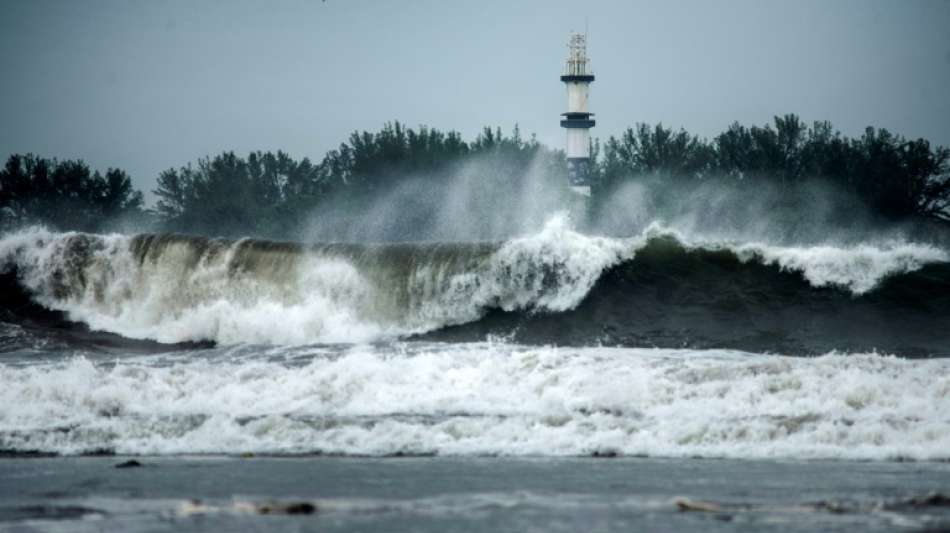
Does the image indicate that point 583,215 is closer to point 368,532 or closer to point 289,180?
point 289,180

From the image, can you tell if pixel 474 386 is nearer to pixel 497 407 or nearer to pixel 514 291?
pixel 497 407

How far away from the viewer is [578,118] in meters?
93.9

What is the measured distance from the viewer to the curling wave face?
24.5 m

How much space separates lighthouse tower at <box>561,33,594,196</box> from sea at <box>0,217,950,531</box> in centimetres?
5805

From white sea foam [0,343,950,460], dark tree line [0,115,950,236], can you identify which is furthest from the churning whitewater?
dark tree line [0,115,950,236]

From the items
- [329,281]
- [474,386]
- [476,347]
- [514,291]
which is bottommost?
[474,386]

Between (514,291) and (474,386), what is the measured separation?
9.95 meters

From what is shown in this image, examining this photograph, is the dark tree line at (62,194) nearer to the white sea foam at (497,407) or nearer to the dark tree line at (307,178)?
the dark tree line at (307,178)

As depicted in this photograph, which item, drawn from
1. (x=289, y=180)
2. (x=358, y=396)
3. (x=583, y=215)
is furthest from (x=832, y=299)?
(x=289, y=180)

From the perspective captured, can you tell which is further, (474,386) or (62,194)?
(62,194)

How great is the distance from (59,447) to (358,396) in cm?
369

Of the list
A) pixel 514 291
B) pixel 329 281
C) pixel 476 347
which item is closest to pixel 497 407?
pixel 476 347

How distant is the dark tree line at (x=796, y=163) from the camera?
247ft

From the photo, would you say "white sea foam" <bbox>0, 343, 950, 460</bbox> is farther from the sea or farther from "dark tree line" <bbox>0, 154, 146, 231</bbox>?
"dark tree line" <bbox>0, 154, 146, 231</bbox>
